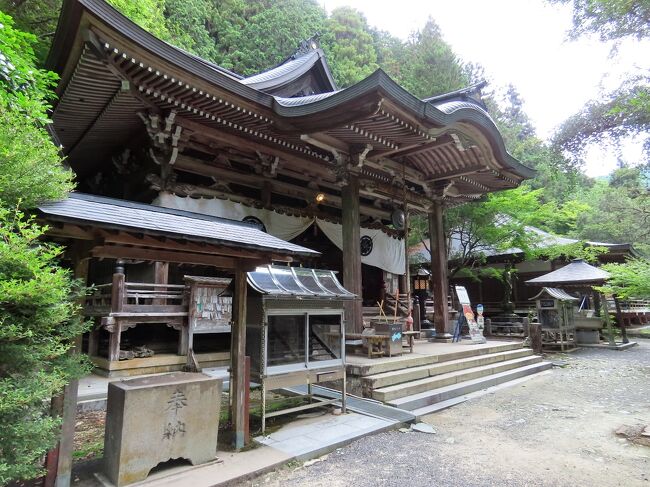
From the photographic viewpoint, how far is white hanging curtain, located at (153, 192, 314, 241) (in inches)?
282

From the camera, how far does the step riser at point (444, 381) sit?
5.71 meters

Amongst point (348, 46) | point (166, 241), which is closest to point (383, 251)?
point (166, 241)

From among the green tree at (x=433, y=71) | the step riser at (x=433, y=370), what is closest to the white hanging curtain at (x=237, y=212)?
the step riser at (x=433, y=370)

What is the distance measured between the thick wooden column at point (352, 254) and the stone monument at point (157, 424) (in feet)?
14.1

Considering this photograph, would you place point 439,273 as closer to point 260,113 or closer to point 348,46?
point 260,113

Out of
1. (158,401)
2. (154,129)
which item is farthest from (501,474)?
(154,129)

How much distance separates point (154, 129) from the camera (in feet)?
21.3

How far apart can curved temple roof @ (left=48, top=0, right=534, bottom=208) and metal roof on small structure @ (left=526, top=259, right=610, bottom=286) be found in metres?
5.31

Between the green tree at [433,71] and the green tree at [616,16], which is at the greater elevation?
the green tree at [433,71]

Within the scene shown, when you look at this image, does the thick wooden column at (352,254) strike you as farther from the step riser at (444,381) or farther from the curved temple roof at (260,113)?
the step riser at (444,381)

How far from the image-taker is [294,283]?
492 centimetres

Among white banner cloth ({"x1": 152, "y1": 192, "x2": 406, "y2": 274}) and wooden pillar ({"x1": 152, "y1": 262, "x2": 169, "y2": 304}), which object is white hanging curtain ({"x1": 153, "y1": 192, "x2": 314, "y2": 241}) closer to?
white banner cloth ({"x1": 152, "y1": 192, "x2": 406, "y2": 274})

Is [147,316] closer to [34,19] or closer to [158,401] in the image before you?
[158,401]

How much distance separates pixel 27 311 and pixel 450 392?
5.99 metres
